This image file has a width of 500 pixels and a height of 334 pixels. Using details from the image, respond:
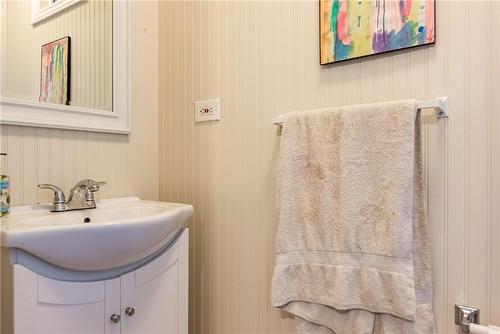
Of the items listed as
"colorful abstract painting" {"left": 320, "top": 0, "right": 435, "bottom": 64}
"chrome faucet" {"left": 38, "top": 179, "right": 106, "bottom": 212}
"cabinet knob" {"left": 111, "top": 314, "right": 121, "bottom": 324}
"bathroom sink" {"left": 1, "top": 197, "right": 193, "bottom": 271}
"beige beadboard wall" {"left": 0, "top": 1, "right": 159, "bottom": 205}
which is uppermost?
"colorful abstract painting" {"left": 320, "top": 0, "right": 435, "bottom": 64}

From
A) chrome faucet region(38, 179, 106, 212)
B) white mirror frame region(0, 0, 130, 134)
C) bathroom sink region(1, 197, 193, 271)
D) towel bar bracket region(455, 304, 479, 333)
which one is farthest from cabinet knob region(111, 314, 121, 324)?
towel bar bracket region(455, 304, 479, 333)

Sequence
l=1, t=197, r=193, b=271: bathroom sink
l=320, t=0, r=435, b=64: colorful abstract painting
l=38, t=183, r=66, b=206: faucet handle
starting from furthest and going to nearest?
l=38, t=183, r=66, b=206: faucet handle, l=320, t=0, r=435, b=64: colorful abstract painting, l=1, t=197, r=193, b=271: bathroom sink

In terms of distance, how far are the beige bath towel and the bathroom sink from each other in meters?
0.35

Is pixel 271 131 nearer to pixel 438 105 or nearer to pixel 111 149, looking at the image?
pixel 438 105

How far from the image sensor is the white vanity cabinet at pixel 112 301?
0.75 metres

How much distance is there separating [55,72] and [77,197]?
43 cm

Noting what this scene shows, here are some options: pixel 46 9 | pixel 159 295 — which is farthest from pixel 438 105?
pixel 46 9

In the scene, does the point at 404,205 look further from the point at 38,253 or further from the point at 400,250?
the point at 38,253

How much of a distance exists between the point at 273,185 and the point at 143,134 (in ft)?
1.99

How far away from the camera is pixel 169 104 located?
1.41 meters

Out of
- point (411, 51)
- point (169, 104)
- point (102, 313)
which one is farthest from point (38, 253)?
point (411, 51)

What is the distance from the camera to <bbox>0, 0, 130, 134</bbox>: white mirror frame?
103cm

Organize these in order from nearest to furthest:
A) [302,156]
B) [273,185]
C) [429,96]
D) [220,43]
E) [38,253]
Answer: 1. [38,253]
2. [429,96]
3. [302,156]
4. [273,185]
5. [220,43]

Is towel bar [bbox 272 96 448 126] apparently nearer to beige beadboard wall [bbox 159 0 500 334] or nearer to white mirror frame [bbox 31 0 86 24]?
beige beadboard wall [bbox 159 0 500 334]
